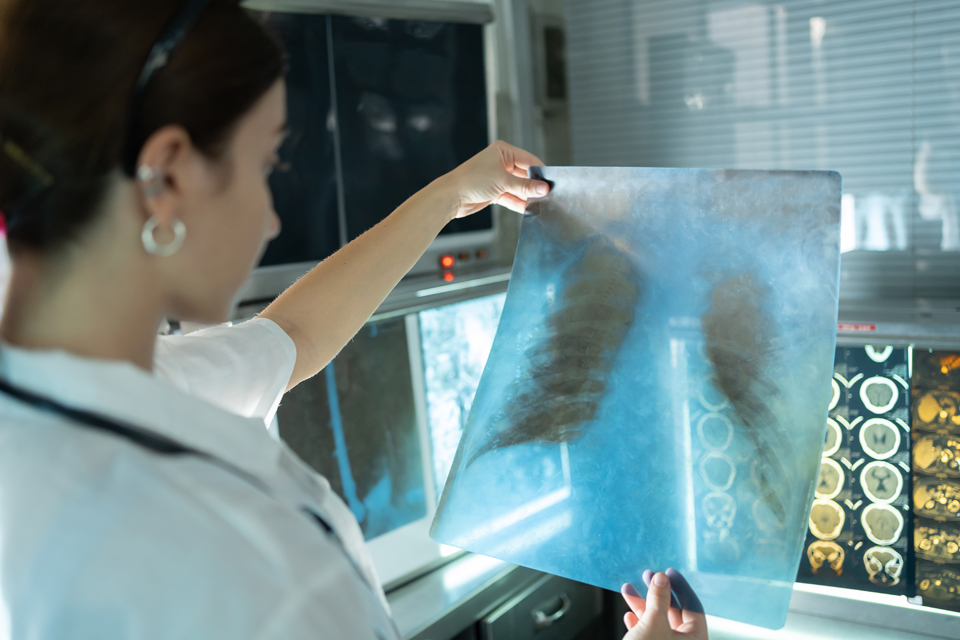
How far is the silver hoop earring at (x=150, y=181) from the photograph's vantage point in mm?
533

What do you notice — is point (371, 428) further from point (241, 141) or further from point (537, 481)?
point (241, 141)

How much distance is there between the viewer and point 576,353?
1115 millimetres

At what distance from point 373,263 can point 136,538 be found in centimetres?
65

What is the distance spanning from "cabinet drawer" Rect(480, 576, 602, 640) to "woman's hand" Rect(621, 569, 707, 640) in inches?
35.5

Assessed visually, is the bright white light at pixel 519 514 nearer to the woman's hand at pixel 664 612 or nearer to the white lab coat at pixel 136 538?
the woman's hand at pixel 664 612

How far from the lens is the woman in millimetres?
492

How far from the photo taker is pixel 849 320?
Result: 1.61 metres

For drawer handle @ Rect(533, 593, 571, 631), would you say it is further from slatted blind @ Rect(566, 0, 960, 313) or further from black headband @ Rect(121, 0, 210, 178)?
black headband @ Rect(121, 0, 210, 178)

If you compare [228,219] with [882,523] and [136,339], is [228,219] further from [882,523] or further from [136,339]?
[882,523]

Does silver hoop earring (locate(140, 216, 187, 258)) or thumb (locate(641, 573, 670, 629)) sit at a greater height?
silver hoop earring (locate(140, 216, 187, 258))

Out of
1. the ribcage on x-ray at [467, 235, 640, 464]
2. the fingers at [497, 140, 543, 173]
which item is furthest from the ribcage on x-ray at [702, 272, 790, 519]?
the fingers at [497, 140, 543, 173]

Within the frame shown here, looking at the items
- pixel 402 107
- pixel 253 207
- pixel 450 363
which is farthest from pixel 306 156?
pixel 253 207

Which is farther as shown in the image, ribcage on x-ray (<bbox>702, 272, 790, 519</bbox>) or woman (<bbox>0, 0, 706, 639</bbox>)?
ribcage on x-ray (<bbox>702, 272, 790, 519</bbox>)

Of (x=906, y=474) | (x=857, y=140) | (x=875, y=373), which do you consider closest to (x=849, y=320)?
(x=875, y=373)
